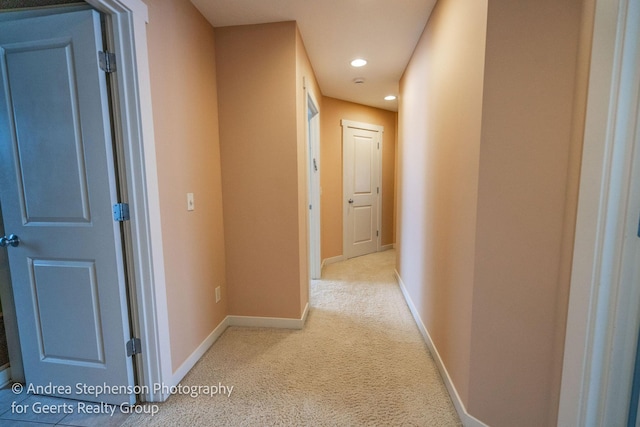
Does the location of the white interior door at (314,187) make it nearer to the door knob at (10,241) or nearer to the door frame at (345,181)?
the door frame at (345,181)

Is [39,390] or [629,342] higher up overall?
[629,342]

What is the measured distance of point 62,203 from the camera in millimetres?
1415

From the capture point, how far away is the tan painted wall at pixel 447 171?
49.9 inches

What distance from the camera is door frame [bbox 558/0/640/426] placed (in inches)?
33.0

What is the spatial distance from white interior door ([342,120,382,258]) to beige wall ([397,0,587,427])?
9.00ft

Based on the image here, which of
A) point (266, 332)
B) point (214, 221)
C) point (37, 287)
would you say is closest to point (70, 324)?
point (37, 287)

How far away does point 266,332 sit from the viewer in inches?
88.2

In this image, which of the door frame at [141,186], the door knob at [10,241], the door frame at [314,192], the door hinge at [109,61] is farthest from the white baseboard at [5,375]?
the door frame at [314,192]

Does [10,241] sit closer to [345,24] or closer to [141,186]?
[141,186]

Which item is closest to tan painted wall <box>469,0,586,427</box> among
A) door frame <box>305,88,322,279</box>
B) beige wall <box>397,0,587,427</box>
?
beige wall <box>397,0,587,427</box>

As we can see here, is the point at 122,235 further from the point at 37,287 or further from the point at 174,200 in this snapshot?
the point at 37,287

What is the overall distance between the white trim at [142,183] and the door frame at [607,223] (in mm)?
1878

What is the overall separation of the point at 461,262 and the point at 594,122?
761mm

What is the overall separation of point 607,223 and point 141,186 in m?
1.94
